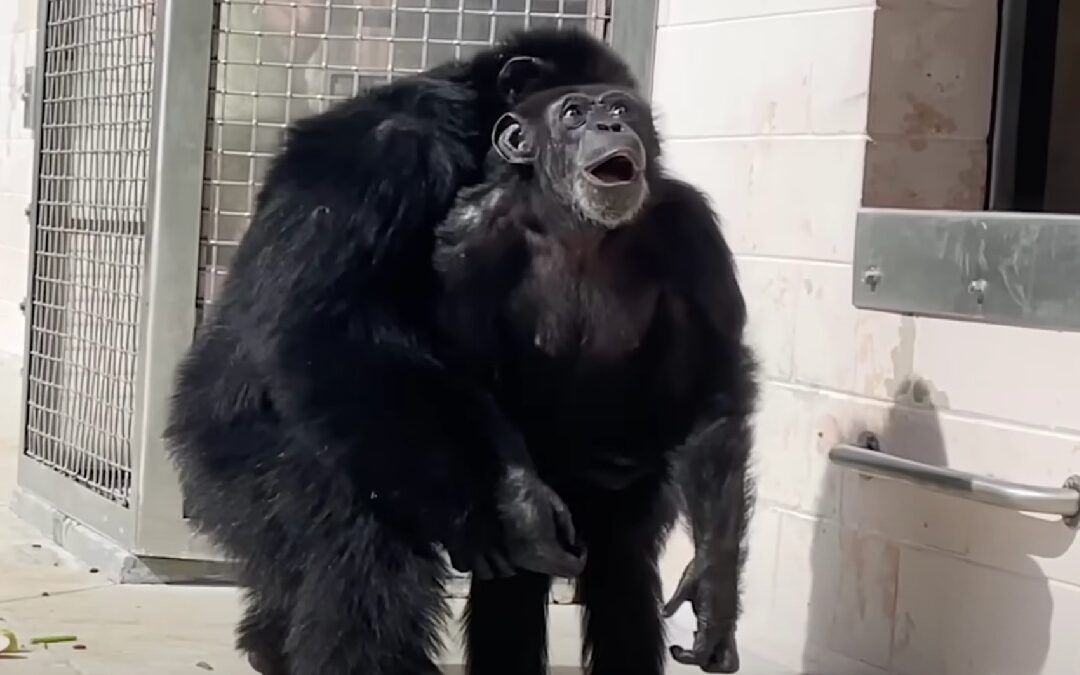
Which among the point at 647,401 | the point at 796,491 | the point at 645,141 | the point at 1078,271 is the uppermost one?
the point at 645,141

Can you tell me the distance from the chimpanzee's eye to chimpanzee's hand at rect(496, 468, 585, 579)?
421 millimetres

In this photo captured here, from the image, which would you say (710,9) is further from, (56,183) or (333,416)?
(56,183)

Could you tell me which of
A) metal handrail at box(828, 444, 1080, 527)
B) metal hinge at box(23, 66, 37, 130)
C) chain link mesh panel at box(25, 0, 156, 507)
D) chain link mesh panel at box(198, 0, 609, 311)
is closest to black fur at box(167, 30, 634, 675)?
metal handrail at box(828, 444, 1080, 527)

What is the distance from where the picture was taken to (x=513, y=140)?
1.88 m

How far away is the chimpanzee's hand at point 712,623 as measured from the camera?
183cm

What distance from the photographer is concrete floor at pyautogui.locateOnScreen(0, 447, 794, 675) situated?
2.17m

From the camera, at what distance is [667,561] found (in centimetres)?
262

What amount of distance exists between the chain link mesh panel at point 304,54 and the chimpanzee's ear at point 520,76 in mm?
680

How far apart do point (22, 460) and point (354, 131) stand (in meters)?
1.63

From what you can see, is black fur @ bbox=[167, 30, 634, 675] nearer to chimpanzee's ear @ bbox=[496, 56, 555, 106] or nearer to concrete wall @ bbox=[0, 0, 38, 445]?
chimpanzee's ear @ bbox=[496, 56, 555, 106]

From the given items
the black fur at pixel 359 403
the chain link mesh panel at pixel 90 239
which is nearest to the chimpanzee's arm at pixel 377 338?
the black fur at pixel 359 403

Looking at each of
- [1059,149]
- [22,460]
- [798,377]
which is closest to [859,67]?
[1059,149]

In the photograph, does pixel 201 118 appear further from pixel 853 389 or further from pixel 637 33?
pixel 853 389

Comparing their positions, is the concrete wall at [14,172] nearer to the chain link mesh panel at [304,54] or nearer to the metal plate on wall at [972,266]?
the chain link mesh panel at [304,54]
